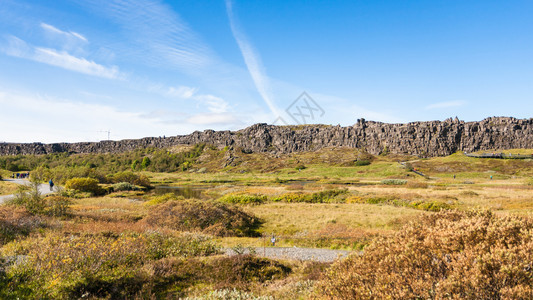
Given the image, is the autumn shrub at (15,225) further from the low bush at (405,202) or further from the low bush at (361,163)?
the low bush at (361,163)

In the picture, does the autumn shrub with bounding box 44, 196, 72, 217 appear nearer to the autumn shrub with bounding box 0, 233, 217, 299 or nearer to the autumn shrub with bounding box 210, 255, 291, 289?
the autumn shrub with bounding box 0, 233, 217, 299

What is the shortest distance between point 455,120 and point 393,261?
228987mm

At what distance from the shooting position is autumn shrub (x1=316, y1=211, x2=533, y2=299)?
417 cm

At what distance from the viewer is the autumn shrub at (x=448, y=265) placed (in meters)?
4.17

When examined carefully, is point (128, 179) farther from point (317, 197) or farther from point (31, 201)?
point (317, 197)

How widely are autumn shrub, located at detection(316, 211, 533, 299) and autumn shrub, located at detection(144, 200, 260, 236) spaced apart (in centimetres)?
1924

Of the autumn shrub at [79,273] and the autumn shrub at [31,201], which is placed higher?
the autumn shrub at [79,273]

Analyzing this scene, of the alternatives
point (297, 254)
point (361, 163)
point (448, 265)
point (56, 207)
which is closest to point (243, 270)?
point (297, 254)

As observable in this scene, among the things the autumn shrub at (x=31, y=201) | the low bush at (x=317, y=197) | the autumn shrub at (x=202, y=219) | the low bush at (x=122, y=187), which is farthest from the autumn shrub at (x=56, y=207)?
the low bush at (x=122, y=187)

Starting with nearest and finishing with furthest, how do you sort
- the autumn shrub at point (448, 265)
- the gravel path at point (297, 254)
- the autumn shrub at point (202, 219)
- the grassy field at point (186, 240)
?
the autumn shrub at point (448, 265) → the grassy field at point (186, 240) → the gravel path at point (297, 254) → the autumn shrub at point (202, 219)

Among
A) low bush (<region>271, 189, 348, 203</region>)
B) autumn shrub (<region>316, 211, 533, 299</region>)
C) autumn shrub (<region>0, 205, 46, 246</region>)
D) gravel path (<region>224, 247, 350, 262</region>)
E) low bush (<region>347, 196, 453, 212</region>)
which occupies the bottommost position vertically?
low bush (<region>271, 189, 348, 203</region>)

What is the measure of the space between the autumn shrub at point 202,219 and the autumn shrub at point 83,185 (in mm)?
35087

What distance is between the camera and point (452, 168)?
10906 centimetres

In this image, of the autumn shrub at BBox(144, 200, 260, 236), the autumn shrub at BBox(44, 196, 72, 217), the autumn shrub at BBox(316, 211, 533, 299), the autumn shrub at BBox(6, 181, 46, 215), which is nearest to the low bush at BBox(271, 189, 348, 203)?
the autumn shrub at BBox(144, 200, 260, 236)
